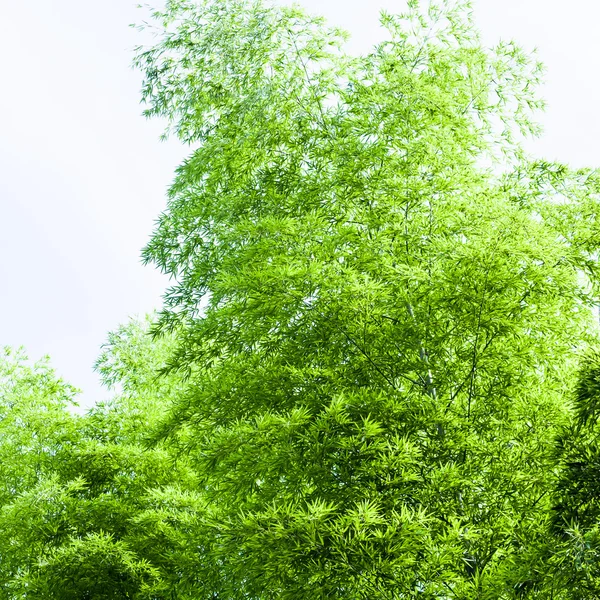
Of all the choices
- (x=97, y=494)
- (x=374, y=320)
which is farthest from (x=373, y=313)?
(x=97, y=494)

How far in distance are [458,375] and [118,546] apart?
4.65 metres

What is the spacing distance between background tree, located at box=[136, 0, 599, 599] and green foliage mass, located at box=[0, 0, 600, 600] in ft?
0.07

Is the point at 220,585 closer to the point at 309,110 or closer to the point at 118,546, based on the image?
the point at 118,546

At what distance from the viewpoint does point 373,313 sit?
5293 millimetres

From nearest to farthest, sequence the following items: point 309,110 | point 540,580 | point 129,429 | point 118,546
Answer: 1. point 540,580
2. point 309,110
3. point 118,546
4. point 129,429

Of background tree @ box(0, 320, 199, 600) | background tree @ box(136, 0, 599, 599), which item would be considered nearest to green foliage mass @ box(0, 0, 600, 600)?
background tree @ box(136, 0, 599, 599)

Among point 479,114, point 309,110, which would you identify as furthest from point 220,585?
point 479,114

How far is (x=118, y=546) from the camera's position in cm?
823

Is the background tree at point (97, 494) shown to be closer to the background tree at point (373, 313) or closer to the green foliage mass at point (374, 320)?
the green foliage mass at point (374, 320)

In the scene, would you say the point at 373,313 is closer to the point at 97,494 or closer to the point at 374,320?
the point at 374,320

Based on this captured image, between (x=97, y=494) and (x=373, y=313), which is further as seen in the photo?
(x=97, y=494)

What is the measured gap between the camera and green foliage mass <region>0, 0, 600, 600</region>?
459 cm

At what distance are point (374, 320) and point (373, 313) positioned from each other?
101 mm

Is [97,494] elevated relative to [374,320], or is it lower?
elevated
